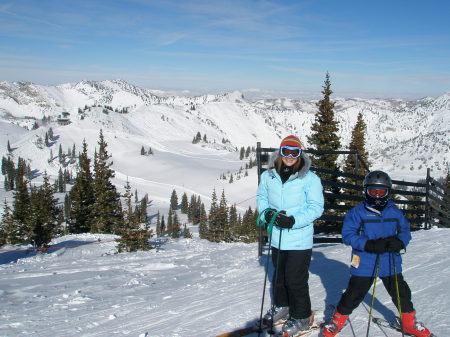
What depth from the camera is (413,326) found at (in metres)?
4.03

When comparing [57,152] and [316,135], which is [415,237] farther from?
[57,152]

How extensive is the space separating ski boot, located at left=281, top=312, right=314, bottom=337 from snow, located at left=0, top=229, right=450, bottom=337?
1.39 ft

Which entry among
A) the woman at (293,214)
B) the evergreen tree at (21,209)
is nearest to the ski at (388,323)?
the woman at (293,214)

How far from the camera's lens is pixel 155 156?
193 meters

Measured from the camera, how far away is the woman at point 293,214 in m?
4.18

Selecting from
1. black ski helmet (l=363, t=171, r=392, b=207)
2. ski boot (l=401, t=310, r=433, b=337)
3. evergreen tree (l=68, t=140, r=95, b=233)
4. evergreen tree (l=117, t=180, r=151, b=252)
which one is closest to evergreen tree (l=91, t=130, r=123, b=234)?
evergreen tree (l=68, t=140, r=95, b=233)

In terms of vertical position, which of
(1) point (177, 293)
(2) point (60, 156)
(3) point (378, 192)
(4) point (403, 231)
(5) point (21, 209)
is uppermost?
(3) point (378, 192)

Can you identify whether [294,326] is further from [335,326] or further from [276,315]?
[335,326]

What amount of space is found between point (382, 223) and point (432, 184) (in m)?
9.48

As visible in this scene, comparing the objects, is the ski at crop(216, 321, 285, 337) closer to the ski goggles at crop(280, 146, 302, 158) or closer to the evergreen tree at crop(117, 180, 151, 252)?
the ski goggles at crop(280, 146, 302, 158)

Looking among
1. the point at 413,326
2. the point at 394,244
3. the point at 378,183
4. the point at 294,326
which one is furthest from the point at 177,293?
the point at 378,183

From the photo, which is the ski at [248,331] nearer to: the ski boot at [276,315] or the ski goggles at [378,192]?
the ski boot at [276,315]

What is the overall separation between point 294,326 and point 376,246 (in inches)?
57.3

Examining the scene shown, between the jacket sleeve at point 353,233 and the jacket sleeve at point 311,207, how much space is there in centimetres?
33
